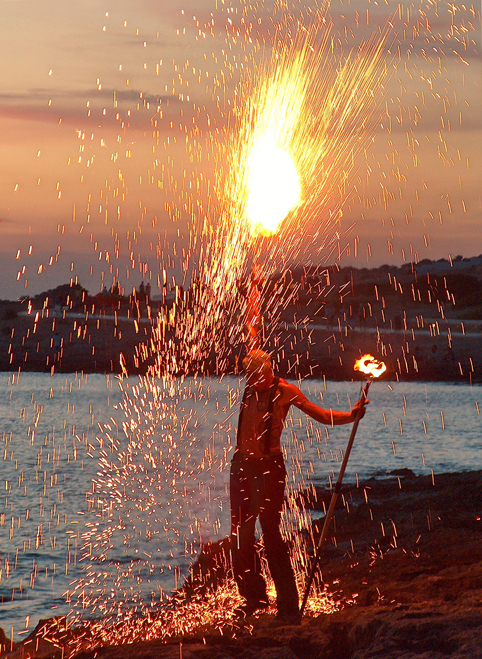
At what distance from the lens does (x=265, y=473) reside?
245 inches

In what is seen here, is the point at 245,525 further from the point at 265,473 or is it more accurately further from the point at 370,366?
the point at 370,366

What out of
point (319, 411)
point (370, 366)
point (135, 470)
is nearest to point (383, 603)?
point (319, 411)

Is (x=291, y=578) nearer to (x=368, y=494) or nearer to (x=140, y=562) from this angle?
(x=140, y=562)

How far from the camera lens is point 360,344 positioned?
179 ft

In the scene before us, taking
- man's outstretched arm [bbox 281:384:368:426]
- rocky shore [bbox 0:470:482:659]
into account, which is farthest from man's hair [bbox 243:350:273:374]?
rocky shore [bbox 0:470:482:659]

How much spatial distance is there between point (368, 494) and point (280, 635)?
869 centimetres

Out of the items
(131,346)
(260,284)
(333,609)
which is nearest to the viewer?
(333,609)

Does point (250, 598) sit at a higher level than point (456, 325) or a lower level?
lower

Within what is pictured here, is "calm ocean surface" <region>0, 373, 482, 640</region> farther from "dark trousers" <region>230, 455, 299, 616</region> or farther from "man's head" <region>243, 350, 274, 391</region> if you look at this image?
"man's head" <region>243, 350, 274, 391</region>

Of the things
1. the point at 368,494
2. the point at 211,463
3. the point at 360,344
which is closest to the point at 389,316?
the point at 360,344

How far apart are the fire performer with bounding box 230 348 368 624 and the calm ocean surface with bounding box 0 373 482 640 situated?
12.4 ft

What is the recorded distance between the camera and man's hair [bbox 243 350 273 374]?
6.30 m

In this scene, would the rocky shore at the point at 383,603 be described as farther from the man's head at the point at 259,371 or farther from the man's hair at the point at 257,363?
the man's hair at the point at 257,363

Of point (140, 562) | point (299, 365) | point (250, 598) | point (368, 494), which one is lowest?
point (250, 598)
